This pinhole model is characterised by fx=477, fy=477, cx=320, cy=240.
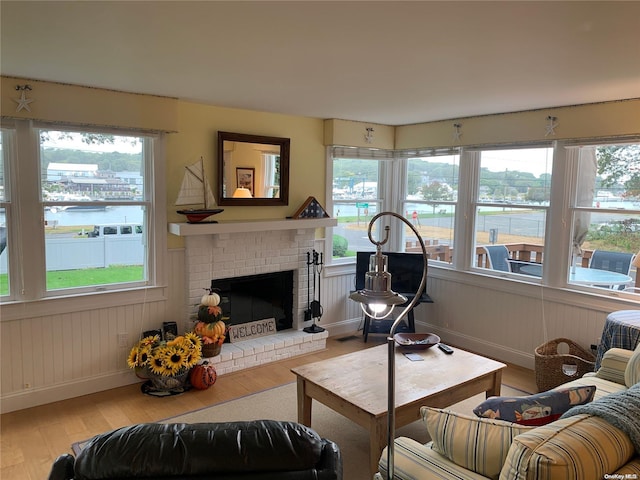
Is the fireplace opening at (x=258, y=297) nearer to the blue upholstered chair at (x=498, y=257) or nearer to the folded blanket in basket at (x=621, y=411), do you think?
the blue upholstered chair at (x=498, y=257)

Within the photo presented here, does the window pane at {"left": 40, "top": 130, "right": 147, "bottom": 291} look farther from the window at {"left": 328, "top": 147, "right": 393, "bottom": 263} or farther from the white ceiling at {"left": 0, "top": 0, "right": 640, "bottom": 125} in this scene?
the window at {"left": 328, "top": 147, "right": 393, "bottom": 263}

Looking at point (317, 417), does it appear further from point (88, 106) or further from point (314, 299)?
point (88, 106)

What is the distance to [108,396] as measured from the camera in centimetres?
376

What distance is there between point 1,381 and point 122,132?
6.68 ft

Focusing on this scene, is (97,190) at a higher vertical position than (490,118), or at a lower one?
lower

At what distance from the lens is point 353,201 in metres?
5.44

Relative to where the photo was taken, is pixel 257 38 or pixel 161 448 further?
pixel 257 38

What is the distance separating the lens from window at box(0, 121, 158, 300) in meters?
3.45

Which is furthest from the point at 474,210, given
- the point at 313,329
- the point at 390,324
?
the point at 313,329

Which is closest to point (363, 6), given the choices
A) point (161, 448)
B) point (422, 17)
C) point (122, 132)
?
point (422, 17)

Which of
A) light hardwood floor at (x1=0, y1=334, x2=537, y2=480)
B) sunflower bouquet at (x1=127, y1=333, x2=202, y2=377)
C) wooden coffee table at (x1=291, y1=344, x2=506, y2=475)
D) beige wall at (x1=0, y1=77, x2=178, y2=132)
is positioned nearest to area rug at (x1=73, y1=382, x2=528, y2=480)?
light hardwood floor at (x1=0, y1=334, x2=537, y2=480)

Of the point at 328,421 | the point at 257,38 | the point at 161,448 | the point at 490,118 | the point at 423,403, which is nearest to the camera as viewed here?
the point at 161,448

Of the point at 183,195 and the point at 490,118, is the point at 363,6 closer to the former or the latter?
the point at 183,195

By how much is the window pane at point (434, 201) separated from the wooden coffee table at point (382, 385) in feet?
6.67
